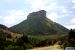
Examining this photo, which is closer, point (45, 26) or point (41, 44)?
point (41, 44)

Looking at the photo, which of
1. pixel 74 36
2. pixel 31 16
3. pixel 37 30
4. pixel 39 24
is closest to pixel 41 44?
pixel 74 36

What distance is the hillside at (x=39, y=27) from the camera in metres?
140

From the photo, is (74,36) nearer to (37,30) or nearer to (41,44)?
(41,44)

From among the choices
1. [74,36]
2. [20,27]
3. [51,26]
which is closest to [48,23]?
[51,26]

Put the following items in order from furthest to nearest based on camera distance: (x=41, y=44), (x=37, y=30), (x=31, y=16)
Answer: (x=31, y=16), (x=37, y=30), (x=41, y=44)

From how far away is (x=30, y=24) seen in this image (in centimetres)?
15562

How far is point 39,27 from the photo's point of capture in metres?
146

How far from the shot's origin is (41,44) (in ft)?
200

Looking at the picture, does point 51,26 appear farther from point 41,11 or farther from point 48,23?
point 41,11

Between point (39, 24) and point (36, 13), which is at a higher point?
point (36, 13)

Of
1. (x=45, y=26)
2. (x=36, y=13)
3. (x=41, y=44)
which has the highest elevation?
(x=36, y=13)

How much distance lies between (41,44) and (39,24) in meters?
90.3

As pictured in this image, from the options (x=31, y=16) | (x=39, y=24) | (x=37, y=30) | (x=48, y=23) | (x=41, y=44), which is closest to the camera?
(x=41, y=44)

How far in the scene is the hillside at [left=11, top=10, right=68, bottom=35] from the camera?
5505 inches
